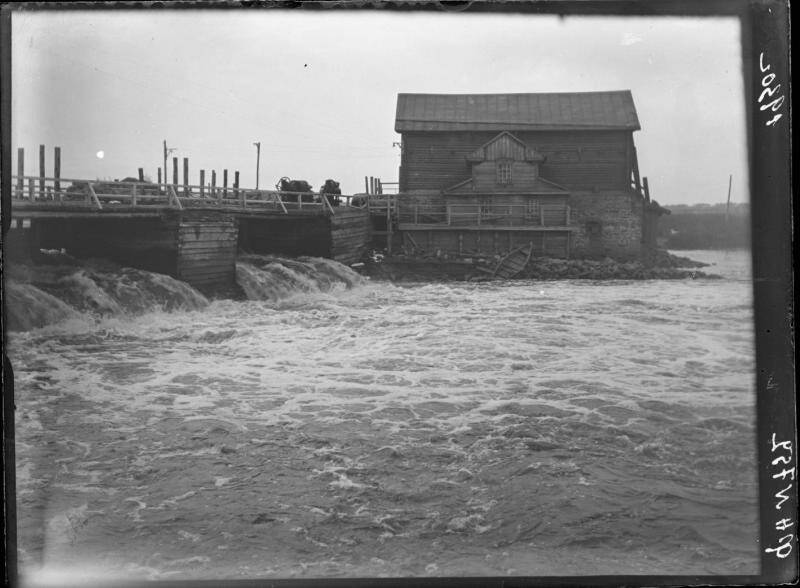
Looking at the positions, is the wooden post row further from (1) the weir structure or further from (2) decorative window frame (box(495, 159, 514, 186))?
(2) decorative window frame (box(495, 159, 514, 186))

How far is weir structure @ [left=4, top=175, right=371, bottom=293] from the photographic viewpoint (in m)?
3.04

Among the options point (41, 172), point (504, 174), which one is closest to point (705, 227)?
point (504, 174)

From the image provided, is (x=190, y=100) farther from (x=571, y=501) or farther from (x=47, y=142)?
(x=571, y=501)

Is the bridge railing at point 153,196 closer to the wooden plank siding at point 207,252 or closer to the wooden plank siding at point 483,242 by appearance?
the wooden plank siding at point 207,252

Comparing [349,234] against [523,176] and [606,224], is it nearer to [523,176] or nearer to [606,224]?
[523,176]

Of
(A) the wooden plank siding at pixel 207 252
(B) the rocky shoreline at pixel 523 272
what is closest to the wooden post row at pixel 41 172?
(A) the wooden plank siding at pixel 207 252

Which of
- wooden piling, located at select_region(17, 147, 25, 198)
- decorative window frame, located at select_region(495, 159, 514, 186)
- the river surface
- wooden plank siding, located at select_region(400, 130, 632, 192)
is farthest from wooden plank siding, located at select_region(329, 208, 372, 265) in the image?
wooden piling, located at select_region(17, 147, 25, 198)

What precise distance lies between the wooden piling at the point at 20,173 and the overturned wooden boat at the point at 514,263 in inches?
97.5

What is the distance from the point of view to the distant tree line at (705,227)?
2.77 metres

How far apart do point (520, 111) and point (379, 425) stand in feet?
6.10

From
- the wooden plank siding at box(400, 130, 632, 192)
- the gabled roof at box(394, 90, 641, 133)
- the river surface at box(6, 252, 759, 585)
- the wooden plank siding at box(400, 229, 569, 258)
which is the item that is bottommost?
the river surface at box(6, 252, 759, 585)

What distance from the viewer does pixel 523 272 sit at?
3.24 m

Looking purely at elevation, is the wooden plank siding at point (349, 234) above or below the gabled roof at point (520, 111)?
below

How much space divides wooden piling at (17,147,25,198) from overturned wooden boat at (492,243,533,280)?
248 centimetres
